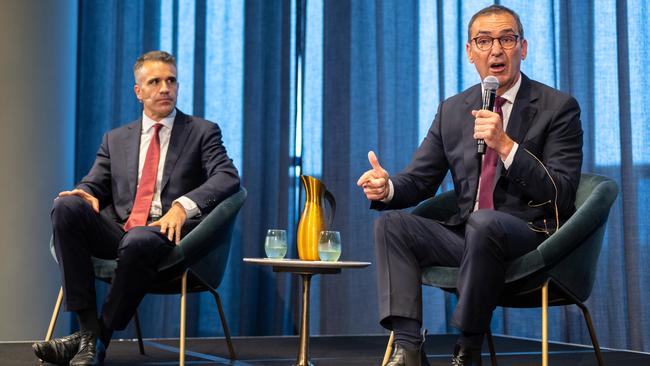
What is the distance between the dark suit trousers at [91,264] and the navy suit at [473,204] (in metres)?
0.78

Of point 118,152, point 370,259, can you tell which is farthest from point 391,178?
point 370,259

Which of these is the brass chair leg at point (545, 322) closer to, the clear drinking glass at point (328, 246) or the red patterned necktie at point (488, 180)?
the red patterned necktie at point (488, 180)

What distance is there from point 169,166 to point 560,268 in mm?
1621

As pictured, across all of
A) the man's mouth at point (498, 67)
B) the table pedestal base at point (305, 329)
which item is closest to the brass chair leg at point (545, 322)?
the man's mouth at point (498, 67)

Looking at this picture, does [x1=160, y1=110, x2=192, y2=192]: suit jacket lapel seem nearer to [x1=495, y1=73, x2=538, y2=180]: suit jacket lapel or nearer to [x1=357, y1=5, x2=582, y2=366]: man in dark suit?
[x1=357, y1=5, x2=582, y2=366]: man in dark suit

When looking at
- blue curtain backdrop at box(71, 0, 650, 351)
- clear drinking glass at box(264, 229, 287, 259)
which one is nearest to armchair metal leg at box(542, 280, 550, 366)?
clear drinking glass at box(264, 229, 287, 259)

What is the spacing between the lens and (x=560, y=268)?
2.36m

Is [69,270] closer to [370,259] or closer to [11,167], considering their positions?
[11,167]

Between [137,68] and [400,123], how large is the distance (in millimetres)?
1625

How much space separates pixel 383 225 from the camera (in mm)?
2447

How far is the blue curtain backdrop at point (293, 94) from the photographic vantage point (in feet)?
14.5

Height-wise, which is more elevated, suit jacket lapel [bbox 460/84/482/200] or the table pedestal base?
suit jacket lapel [bbox 460/84/482/200]

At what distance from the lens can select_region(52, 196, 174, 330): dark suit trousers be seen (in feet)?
8.93

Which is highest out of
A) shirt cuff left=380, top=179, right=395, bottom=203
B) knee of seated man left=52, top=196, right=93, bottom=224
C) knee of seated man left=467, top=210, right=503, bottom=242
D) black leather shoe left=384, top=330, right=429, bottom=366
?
shirt cuff left=380, top=179, right=395, bottom=203
